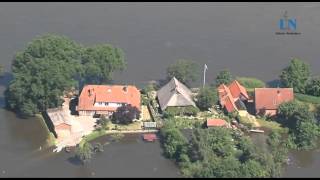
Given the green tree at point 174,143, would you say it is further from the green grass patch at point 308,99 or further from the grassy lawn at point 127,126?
the green grass patch at point 308,99

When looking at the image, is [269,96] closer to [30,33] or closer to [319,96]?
[319,96]

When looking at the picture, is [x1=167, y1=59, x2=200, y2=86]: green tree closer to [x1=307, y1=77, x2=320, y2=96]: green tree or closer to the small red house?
the small red house

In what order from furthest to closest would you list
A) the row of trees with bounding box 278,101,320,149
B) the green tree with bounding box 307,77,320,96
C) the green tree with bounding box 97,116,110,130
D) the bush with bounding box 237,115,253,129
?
the green tree with bounding box 307,77,320,96 → the bush with bounding box 237,115,253,129 → the green tree with bounding box 97,116,110,130 → the row of trees with bounding box 278,101,320,149

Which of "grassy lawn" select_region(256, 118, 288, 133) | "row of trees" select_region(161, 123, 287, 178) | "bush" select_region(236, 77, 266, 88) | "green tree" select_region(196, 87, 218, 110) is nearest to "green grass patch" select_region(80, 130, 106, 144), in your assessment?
"row of trees" select_region(161, 123, 287, 178)

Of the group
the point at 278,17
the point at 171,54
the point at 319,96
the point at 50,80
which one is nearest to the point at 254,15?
the point at 278,17

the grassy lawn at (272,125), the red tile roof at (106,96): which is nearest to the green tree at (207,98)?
the grassy lawn at (272,125)

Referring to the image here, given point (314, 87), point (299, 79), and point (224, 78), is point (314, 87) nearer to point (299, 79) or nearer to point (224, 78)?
point (299, 79)
